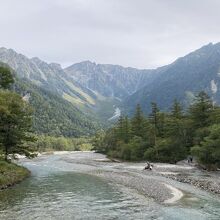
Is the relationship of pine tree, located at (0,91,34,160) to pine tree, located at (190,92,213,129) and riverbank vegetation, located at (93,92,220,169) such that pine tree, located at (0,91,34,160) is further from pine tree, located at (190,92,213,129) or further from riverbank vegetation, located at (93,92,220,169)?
pine tree, located at (190,92,213,129)

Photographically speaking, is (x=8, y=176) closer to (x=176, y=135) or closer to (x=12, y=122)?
(x=12, y=122)

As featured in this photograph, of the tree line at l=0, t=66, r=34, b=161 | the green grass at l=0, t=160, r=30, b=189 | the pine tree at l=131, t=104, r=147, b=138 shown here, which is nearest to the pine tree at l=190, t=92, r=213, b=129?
the pine tree at l=131, t=104, r=147, b=138

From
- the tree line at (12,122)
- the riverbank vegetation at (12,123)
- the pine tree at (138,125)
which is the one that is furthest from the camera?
the pine tree at (138,125)

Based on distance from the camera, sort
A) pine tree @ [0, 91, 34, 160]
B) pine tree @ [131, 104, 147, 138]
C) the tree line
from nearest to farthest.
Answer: pine tree @ [0, 91, 34, 160] < the tree line < pine tree @ [131, 104, 147, 138]

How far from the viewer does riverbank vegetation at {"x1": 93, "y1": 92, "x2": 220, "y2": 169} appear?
82.0 m

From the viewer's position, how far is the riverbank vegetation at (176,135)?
3228 inches

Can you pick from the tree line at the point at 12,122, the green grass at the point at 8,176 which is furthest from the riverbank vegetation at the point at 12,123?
the green grass at the point at 8,176

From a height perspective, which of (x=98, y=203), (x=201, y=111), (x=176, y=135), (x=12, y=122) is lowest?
(x=98, y=203)

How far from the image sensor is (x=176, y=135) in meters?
107

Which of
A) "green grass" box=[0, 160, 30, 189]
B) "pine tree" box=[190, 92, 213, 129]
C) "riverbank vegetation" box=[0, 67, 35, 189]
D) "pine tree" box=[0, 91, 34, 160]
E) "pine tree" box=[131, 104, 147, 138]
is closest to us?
"green grass" box=[0, 160, 30, 189]

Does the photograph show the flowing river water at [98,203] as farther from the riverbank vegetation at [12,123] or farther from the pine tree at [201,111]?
the pine tree at [201,111]

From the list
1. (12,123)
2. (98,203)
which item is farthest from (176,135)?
(98,203)

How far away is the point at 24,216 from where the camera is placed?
32.4 m

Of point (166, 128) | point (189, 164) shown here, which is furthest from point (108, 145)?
point (189, 164)
